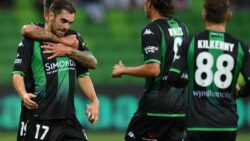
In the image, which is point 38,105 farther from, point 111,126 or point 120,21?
point 120,21

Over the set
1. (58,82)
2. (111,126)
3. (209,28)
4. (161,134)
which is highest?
(209,28)

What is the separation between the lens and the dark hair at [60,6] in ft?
25.8

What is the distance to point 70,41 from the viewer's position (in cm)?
809

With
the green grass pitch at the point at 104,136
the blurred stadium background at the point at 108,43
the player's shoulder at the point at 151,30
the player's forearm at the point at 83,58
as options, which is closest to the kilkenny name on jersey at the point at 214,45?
the player's shoulder at the point at 151,30

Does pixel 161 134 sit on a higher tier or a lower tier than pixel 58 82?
lower

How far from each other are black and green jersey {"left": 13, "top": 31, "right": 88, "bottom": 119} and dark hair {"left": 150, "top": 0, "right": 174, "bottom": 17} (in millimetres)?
1140

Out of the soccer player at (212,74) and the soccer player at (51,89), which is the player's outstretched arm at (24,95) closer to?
the soccer player at (51,89)

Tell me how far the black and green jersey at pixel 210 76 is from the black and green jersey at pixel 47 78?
1.27 metres

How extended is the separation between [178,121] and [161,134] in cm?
23

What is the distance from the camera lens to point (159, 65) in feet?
27.0

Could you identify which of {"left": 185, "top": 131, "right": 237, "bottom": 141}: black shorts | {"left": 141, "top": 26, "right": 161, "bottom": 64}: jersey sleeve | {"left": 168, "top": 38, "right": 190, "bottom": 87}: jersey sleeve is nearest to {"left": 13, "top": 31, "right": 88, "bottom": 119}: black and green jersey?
{"left": 141, "top": 26, "right": 161, "bottom": 64}: jersey sleeve

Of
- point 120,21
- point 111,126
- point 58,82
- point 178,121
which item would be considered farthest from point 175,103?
point 120,21

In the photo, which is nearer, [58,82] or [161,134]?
[58,82]

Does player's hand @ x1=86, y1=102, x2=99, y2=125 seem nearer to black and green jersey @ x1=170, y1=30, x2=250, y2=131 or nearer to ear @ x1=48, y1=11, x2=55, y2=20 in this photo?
ear @ x1=48, y1=11, x2=55, y2=20
